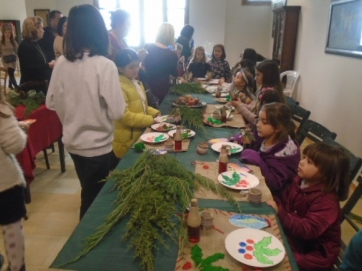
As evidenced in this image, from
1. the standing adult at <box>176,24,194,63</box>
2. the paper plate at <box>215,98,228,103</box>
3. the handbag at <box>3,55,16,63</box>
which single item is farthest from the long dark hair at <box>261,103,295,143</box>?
the handbag at <box>3,55,16,63</box>

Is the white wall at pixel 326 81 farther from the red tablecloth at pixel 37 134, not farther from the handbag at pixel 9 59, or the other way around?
the handbag at pixel 9 59

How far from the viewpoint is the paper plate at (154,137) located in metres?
2.11

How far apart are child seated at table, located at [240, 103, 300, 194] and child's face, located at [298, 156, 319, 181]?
254 millimetres

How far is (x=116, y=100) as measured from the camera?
168 cm

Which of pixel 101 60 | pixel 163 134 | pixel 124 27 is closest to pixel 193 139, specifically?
pixel 163 134

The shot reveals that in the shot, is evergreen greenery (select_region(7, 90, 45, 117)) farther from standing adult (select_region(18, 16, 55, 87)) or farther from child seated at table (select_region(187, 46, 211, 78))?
child seated at table (select_region(187, 46, 211, 78))

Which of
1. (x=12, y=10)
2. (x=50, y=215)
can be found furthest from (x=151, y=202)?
(x=12, y=10)

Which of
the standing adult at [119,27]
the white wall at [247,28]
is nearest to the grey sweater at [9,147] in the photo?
the standing adult at [119,27]

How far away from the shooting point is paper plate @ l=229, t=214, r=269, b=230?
1.22 meters

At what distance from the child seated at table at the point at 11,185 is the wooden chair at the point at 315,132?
181 cm

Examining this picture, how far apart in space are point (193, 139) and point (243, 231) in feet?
3.65

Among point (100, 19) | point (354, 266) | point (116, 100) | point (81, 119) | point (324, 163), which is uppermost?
point (100, 19)

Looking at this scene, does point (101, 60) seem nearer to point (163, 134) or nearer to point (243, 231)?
point (163, 134)

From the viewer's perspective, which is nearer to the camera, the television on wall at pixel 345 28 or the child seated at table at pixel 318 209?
the child seated at table at pixel 318 209
